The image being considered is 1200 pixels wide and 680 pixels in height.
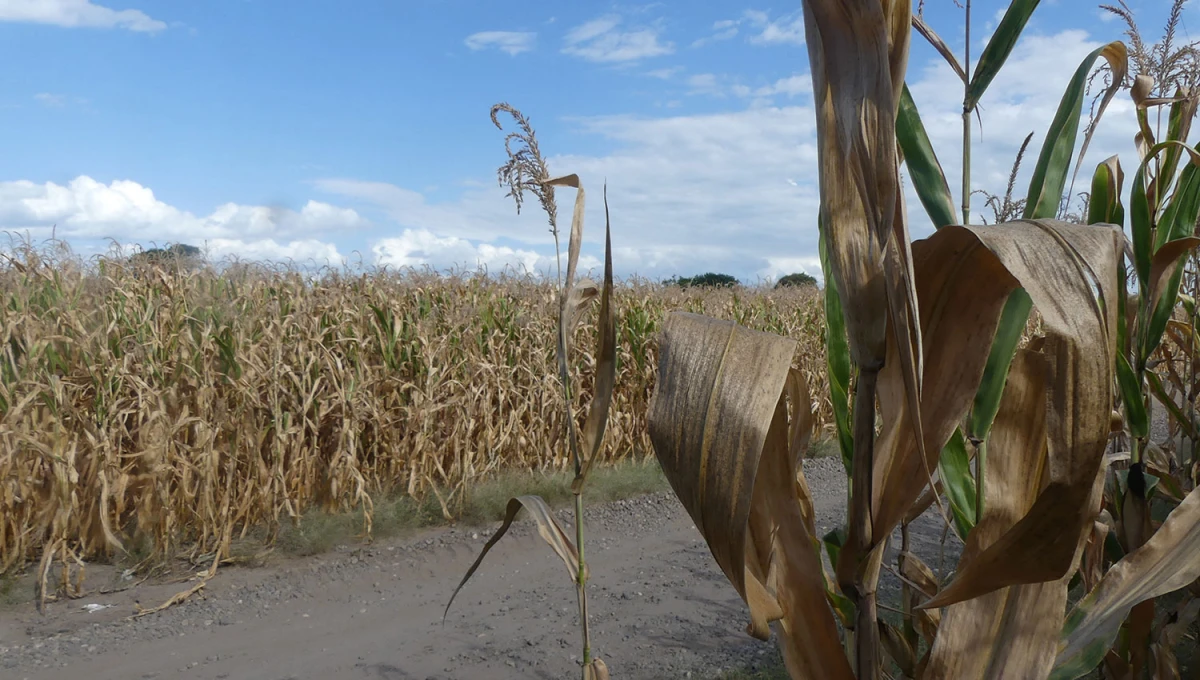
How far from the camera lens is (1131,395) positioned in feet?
4.31

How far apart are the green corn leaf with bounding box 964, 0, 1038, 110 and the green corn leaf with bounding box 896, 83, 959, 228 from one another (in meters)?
0.06

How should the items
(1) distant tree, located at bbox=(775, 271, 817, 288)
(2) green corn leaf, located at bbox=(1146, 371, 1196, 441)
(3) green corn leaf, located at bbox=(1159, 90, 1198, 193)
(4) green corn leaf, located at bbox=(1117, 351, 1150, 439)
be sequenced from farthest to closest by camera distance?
(1) distant tree, located at bbox=(775, 271, 817, 288) → (2) green corn leaf, located at bbox=(1146, 371, 1196, 441) → (3) green corn leaf, located at bbox=(1159, 90, 1198, 193) → (4) green corn leaf, located at bbox=(1117, 351, 1150, 439)

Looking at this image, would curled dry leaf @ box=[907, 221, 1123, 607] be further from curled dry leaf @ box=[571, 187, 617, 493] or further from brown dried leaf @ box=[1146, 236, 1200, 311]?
brown dried leaf @ box=[1146, 236, 1200, 311]

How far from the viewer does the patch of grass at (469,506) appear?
4027 mm

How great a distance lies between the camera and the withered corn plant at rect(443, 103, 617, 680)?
98 cm

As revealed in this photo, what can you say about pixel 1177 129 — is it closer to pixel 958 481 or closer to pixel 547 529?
pixel 958 481

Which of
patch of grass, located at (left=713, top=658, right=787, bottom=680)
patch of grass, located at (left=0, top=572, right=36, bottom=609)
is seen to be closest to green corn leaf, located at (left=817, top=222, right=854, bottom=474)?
patch of grass, located at (left=713, top=658, right=787, bottom=680)

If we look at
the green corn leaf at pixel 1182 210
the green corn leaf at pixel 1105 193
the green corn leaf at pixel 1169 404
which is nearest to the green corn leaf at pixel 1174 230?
the green corn leaf at pixel 1182 210

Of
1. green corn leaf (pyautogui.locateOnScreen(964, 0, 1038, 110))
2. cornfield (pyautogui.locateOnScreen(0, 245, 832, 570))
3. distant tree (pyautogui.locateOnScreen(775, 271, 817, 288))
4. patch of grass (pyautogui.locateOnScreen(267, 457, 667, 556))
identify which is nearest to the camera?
green corn leaf (pyautogui.locateOnScreen(964, 0, 1038, 110))

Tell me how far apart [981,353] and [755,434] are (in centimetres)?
23

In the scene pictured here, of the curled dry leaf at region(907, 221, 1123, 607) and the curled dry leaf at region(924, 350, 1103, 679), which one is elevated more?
the curled dry leaf at region(907, 221, 1123, 607)

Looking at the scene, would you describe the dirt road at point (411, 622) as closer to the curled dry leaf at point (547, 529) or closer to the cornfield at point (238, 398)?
the cornfield at point (238, 398)

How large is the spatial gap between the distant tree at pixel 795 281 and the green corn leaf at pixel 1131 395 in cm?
1033

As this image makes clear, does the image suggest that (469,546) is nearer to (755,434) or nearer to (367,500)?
(367,500)
